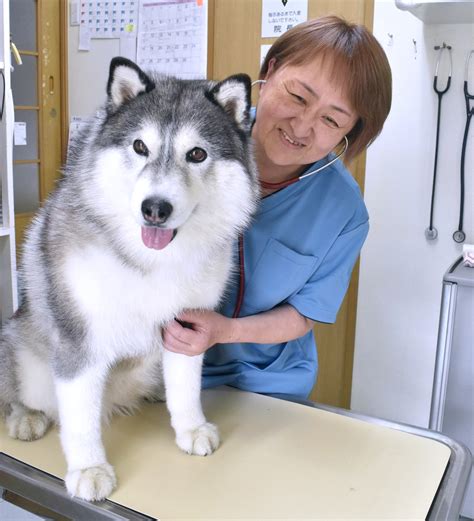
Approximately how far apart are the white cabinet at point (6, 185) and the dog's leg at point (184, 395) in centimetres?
164

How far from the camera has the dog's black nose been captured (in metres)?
0.87

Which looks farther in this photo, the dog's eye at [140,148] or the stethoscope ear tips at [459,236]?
the stethoscope ear tips at [459,236]

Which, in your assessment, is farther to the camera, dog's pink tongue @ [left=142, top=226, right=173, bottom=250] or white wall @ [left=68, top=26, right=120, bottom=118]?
white wall @ [left=68, top=26, right=120, bottom=118]

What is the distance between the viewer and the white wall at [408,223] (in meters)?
2.27

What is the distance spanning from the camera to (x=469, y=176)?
2252 millimetres

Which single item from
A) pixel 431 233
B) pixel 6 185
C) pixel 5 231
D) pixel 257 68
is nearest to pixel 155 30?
pixel 257 68

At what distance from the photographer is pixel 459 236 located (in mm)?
2312

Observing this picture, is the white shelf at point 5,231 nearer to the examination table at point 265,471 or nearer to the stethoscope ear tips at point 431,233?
the examination table at point 265,471

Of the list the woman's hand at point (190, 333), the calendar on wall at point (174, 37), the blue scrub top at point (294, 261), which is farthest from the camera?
the calendar on wall at point (174, 37)

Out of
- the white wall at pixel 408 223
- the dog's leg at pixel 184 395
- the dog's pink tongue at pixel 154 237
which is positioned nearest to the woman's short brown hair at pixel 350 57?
the dog's pink tongue at pixel 154 237

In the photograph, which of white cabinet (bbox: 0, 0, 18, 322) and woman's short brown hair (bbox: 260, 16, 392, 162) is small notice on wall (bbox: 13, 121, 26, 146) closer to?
white cabinet (bbox: 0, 0, 18, 322)

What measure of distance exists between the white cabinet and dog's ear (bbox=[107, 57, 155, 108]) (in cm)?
176

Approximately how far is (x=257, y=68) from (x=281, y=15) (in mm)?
251

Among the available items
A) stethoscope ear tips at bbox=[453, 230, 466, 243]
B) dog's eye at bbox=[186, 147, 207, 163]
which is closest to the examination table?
dog's eye at bbox=[186, 147, 207, 163]
